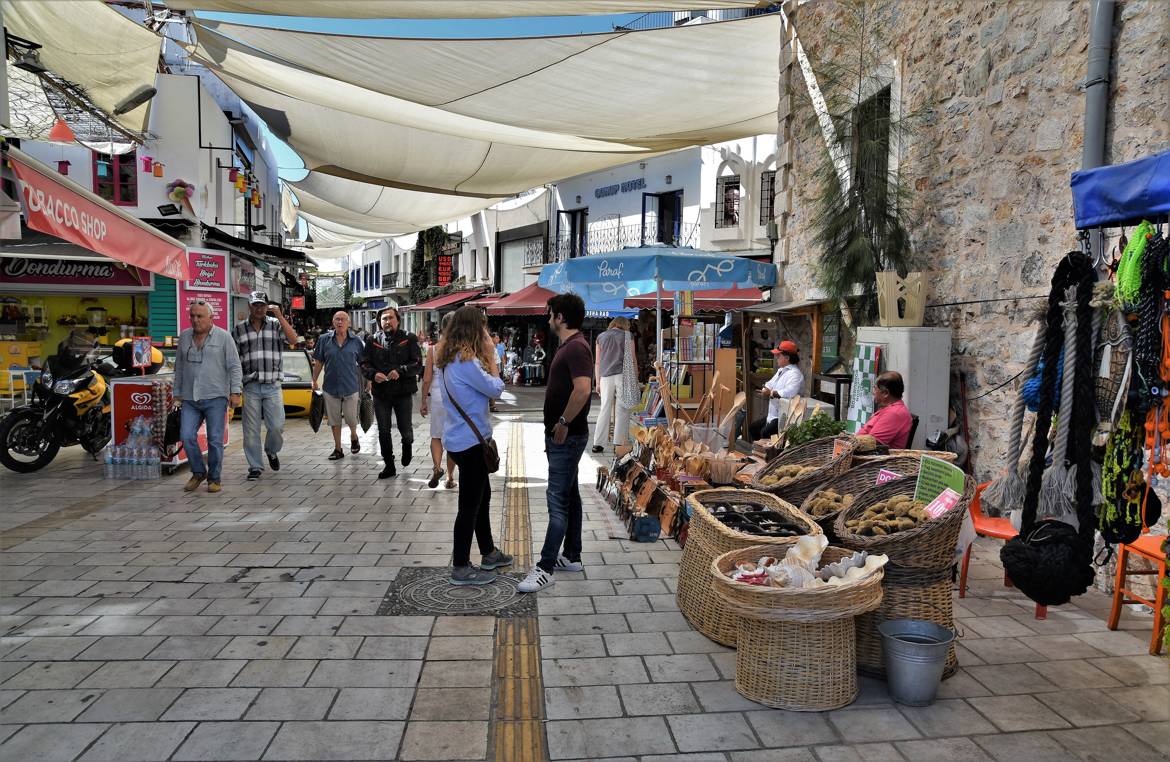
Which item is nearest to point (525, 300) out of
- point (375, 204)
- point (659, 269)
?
point (375, 204)

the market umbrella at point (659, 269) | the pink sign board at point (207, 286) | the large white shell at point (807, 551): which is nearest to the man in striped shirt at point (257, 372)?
the market umbrella at point (659, 269)

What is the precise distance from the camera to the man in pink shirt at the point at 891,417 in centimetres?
544

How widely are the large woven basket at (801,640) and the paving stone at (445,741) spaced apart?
3.69ft

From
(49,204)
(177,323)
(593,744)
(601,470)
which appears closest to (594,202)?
(177,323)

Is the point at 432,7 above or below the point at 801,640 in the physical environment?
above

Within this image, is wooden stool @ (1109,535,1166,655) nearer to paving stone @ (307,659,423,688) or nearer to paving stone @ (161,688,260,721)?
paving stone @ (307,659,423,688)

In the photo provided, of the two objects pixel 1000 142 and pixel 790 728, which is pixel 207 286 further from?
pixel 790 728

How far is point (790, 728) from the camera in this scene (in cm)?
294

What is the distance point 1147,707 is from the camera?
3.10 m

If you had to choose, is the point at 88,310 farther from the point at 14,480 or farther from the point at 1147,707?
the point at 1147,707

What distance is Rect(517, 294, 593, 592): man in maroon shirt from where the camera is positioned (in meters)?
4.41

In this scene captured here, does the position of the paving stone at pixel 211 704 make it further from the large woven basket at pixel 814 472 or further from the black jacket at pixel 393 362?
the black jacket at pixel 393 362

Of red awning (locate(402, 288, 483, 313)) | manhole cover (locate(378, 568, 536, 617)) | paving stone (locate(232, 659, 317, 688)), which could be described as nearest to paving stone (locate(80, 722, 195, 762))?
paving stone (locate(232, 659, 317, 688))

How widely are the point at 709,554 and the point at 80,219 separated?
407 centimetres
